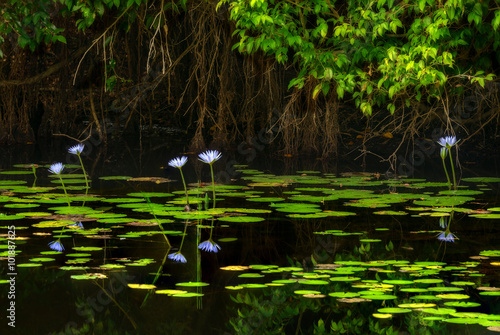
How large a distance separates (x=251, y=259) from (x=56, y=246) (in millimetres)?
930

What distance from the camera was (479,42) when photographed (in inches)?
315

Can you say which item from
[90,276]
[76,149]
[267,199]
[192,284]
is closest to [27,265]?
[90,276]

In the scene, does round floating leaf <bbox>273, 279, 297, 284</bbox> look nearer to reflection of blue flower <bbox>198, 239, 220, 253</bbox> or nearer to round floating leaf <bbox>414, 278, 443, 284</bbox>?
round floating leaf <bbox>414, 278, 443, 284</bbox>

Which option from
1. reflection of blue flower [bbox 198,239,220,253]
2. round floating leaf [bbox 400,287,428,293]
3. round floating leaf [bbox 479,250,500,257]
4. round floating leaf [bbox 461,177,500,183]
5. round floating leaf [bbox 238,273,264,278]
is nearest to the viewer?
round floating leaf [bbox 400,287,428,293]

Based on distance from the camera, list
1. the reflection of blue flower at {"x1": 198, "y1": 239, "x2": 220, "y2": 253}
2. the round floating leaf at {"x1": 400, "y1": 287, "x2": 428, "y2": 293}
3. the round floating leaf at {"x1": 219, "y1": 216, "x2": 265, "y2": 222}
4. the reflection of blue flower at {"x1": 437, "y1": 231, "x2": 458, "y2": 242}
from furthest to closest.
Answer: the round floating leaf at {"x1": 219, "y1": 216, "x2": 265, "y2": 222}, the reflection of blue flower at {"x1": 437, "y1": 231, "x2": 458, "y2": 242}, the reflection of blue flower at {"x1": 198, "y1": 239, "x2": 220, "y2": 253}, the round floating leaf at {"x1": 400, "y1": 287, "x2": 428, "y2": 293}

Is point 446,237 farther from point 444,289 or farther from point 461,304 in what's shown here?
point 461,304

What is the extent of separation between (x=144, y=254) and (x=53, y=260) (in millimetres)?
412

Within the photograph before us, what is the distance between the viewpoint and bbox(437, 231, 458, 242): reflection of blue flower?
14.7ft

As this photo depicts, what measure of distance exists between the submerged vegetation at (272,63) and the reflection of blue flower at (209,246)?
3.27 meters

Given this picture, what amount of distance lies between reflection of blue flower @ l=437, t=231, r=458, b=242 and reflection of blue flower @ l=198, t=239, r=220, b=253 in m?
1.13

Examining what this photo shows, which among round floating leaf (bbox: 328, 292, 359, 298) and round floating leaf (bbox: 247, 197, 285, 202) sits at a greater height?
round floating leaf (bbox: 247, 197, 285, 202)

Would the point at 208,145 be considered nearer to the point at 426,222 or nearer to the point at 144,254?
the point at 426,222

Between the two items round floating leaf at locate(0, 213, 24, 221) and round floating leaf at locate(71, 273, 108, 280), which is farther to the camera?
round floating leaf at locate(0, 213, 24, 221)

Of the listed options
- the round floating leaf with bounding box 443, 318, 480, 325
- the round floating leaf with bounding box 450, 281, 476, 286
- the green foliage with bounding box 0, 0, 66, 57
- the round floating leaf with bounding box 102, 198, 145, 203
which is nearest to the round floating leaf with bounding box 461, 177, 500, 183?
the round floating leaf with bounding box 102, 198, 145, 203
